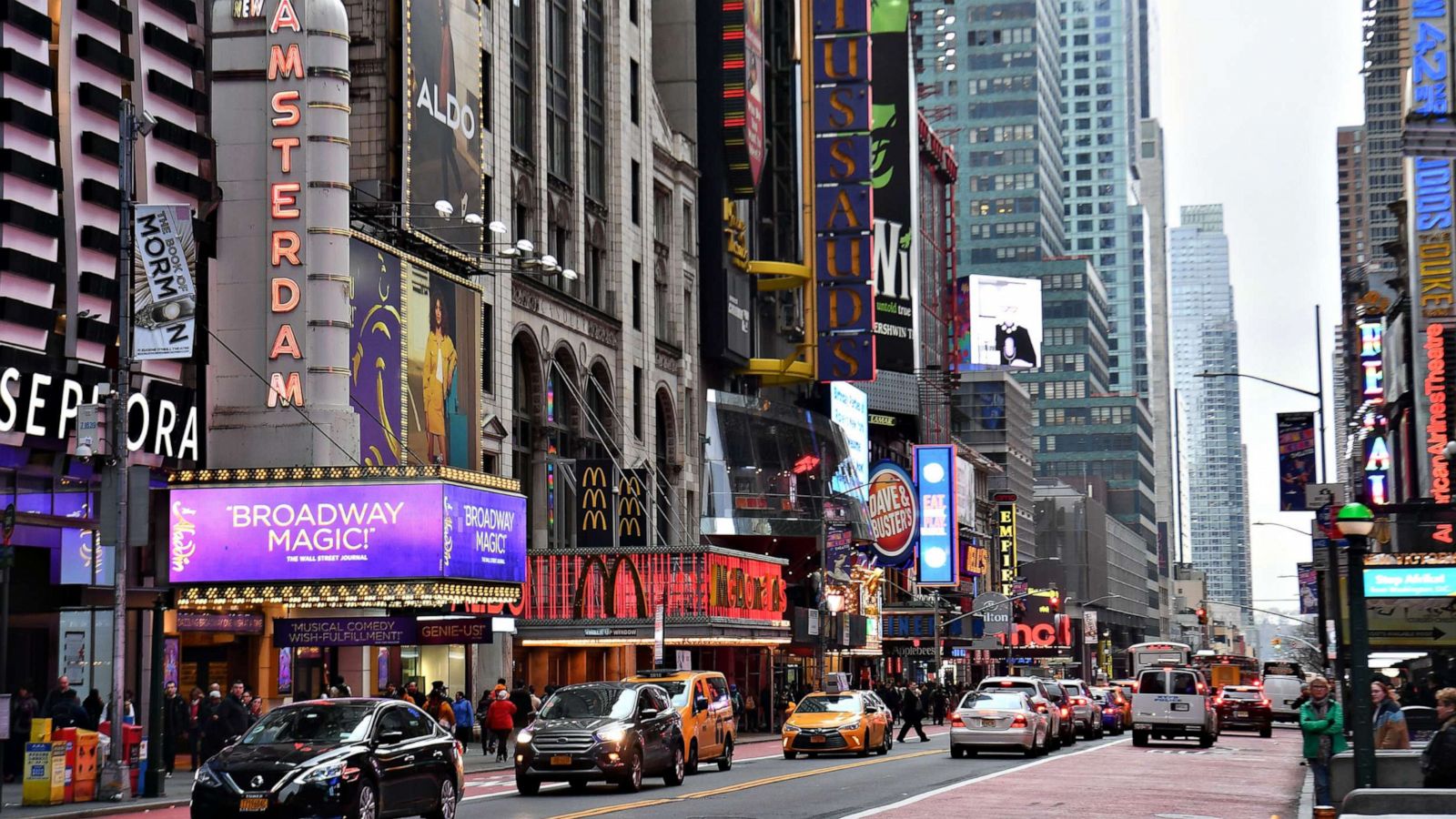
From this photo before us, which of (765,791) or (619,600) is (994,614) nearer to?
(619,600)

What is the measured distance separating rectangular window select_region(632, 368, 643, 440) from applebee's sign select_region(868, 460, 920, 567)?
104 ft

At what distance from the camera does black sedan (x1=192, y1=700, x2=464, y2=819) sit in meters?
20.8

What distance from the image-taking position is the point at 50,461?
37.2 metres

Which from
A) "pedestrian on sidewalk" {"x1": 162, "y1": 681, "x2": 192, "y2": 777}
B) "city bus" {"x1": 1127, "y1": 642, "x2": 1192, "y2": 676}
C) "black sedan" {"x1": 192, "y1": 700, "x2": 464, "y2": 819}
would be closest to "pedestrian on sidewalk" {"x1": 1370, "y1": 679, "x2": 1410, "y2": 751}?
"black sedan" {"x1": 192, "y1": 700, "x2": 464, "y2": 819}

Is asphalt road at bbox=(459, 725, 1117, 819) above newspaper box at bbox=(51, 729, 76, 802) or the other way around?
the other way around

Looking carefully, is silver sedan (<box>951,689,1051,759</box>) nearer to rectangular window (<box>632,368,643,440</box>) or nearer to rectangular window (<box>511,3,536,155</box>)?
rectangular window (<box>511,3,536,155</box>)

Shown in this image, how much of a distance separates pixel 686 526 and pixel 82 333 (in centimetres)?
3896

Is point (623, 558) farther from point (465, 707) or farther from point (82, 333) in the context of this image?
point (82, 333)

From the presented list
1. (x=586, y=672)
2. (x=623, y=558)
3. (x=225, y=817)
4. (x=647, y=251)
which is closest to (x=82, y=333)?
(x=225, y=817)

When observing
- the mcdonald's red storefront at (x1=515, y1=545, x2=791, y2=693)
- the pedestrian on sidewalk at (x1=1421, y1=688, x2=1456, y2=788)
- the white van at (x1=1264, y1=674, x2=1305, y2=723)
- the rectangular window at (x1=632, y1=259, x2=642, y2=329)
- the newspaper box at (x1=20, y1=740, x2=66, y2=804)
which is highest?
the rectangular window at (x1=632, y1=259, x2=642, y2=329)

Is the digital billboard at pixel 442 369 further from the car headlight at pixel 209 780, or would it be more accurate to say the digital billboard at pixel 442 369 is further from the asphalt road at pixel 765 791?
the car headlight at pixel 209 780

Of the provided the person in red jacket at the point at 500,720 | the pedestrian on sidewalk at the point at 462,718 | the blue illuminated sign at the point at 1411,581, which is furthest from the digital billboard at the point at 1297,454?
the pedestrian on sidewalk at the point at 462,718

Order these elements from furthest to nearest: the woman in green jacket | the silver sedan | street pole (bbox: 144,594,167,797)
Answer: the silver sedan, street pole (bbox: 144,594,167,797), the woman in green jacket

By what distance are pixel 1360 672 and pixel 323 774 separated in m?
11.8
